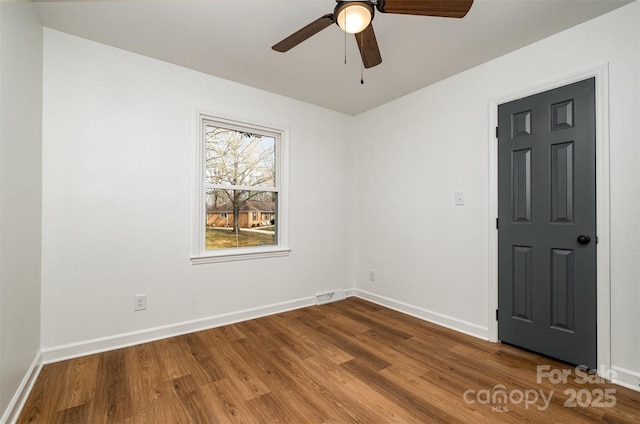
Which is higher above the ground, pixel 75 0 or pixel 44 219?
pixel 75 0

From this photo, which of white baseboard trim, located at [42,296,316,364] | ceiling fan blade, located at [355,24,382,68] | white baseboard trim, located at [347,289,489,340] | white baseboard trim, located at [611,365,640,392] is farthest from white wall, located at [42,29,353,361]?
white baseboard trim, located at [611,365,640,392]

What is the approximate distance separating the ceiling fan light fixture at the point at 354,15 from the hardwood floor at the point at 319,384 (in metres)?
2.15

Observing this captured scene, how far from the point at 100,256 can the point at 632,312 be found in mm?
3923

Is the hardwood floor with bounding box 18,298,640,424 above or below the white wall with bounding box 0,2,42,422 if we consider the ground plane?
below

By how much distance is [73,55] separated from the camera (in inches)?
89.3

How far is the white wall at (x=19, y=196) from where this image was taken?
151cm

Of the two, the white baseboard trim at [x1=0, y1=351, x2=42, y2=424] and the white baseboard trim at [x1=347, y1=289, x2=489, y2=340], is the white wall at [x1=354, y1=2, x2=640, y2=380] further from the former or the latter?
the white baseboard trim at [x1=0, y1=351, x2=42, y2=424]

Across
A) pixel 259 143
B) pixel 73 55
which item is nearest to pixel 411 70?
pixel 259 143

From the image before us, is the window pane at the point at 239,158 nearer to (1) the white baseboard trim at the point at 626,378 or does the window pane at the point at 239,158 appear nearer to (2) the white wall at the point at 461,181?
(2) the white wall at the point at 461,181

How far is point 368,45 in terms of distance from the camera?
1.72m

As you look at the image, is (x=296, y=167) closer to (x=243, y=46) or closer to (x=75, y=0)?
(x=243, y=46)

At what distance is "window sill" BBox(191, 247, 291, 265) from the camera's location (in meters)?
2.83

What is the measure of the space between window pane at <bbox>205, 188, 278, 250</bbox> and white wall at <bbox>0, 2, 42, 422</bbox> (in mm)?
1313

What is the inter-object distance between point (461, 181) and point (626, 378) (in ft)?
5.94
